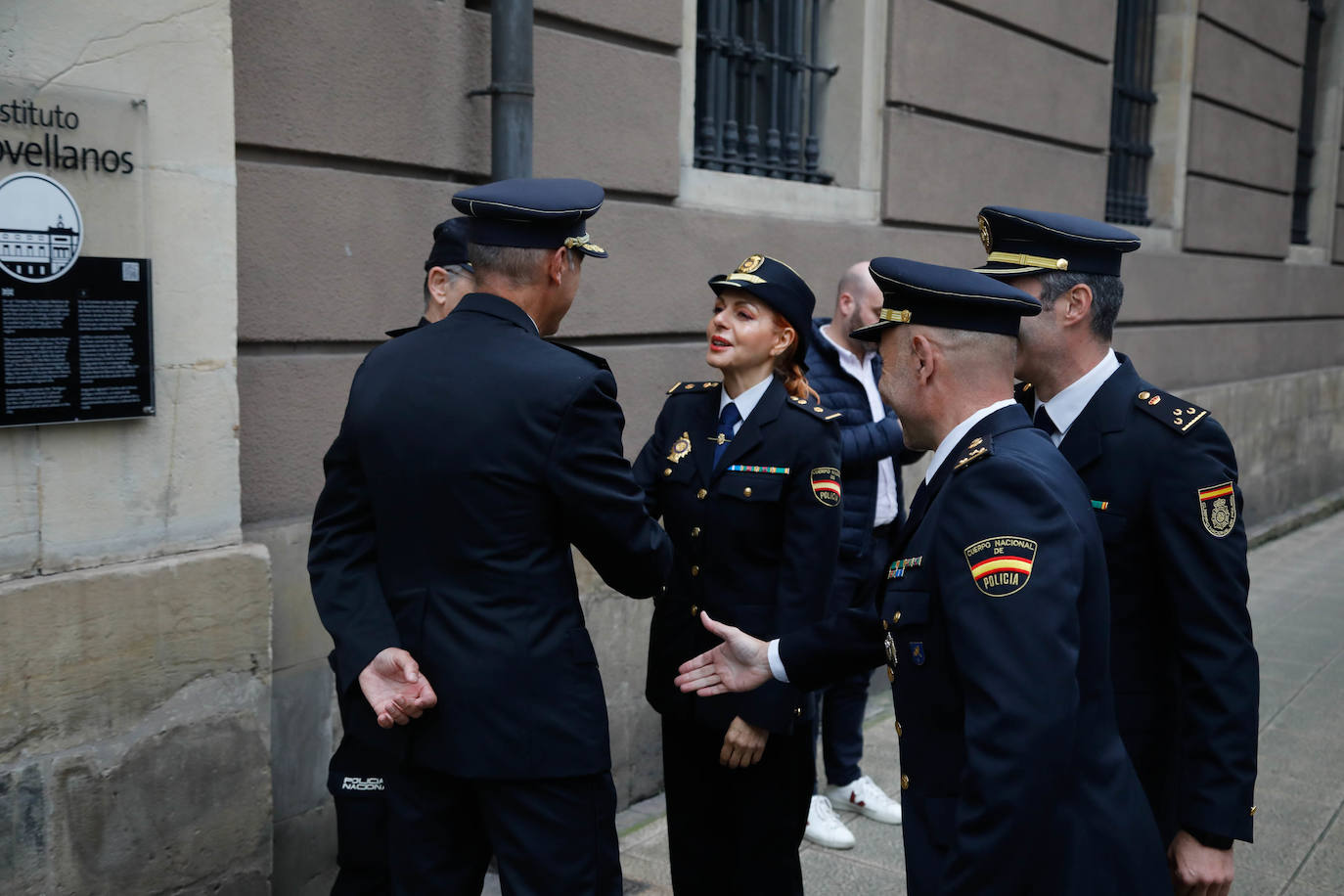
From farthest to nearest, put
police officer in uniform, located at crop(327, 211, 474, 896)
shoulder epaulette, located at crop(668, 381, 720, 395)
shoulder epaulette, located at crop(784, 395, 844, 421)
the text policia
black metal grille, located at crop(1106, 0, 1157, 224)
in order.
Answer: black metal grille, located at crop(1106, 0, 1157, 224) < shoulder epaulette, located at crop(668, 381, 720, 395) < shoulder epaulette, located at crop(784, 395, 844, 421) < police officer in uniform, located at crop(327, 211, 474, 896) < the text policia

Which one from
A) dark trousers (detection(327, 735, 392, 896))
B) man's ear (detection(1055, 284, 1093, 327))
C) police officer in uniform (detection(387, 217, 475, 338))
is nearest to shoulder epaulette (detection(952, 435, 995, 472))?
man's ear (detection(1055, 284, 1093, 327))

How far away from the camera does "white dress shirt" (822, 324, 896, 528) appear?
4.55 m

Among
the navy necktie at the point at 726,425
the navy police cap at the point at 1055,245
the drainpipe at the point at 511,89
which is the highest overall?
the drainpipe at the point at 511,89

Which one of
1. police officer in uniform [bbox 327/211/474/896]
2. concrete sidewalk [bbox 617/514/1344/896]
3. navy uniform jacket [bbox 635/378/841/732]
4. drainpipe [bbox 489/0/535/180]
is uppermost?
drainpipe [bbox 489/0/535/180]

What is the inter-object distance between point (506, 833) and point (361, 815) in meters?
0.82

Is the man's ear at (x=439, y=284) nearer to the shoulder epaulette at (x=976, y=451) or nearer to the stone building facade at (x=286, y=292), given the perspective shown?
the stone building facade at (x=286, y=292)

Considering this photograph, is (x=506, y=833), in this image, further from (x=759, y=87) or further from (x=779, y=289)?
(x=759, y=87)

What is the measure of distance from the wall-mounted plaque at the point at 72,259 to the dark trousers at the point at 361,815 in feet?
3.24

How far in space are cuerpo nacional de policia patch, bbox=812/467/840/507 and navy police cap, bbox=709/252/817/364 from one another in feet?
1.26

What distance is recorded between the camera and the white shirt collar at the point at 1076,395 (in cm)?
260

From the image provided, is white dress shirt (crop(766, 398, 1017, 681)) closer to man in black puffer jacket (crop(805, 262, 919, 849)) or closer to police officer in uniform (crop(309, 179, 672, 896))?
police officer in uniform (crop(309, 179, 672, 896))

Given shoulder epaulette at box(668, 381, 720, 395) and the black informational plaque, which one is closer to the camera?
the black informational plaque

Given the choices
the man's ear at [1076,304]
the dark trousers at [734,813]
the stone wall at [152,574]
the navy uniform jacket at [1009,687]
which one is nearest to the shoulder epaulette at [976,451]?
the navy uniform jacket at [1009,687]

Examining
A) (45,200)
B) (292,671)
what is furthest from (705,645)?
(45,200)
